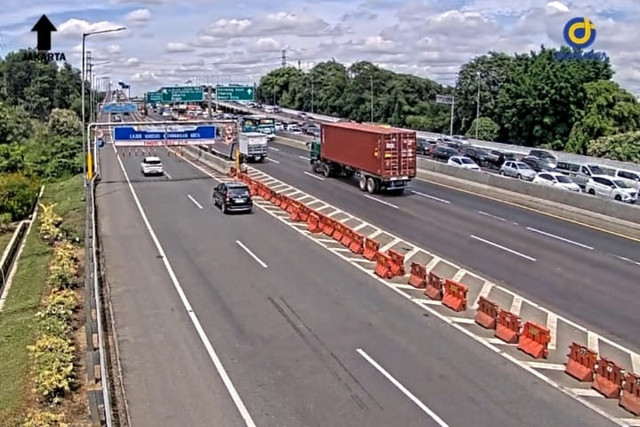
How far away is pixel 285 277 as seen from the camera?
24266 millimetres

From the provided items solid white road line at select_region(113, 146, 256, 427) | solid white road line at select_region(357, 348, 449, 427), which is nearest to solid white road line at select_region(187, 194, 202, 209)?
solid white road line at select_region(113, 146, 256, 427)

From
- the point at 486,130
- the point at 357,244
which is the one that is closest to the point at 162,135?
the point at 357,244

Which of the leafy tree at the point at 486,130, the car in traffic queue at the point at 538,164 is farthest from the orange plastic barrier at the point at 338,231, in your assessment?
the leafy tree at the point at 486,130

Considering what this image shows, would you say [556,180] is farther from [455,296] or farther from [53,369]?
[53,369]

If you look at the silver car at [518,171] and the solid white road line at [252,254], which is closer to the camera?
the solid white road line at [252,254]

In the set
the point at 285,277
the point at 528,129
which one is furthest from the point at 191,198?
the point at 528,129

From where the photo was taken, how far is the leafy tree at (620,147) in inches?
2667

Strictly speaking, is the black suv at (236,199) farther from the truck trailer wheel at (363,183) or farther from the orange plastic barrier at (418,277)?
the orange plastic barrier at (418,277)

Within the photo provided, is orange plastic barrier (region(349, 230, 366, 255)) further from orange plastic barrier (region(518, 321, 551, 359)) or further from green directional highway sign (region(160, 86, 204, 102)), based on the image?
green directional highway sign (region(160, 86, 204, 102))

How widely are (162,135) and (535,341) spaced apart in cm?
3990

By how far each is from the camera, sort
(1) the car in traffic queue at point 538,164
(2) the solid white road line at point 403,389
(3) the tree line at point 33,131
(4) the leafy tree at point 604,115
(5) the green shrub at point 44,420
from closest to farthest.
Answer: (5) the green shrub at point 44,420
(2) the solid white road line at point 403,389
(3) the tree line at point 33,131
(1) the car in traffic queue at point 538,164
(4) the leafy tree at point 604,115

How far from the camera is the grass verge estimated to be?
1571 cm

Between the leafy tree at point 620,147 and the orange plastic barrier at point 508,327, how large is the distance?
2148 inches

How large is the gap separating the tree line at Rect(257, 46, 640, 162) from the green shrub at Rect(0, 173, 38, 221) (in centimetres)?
5092
